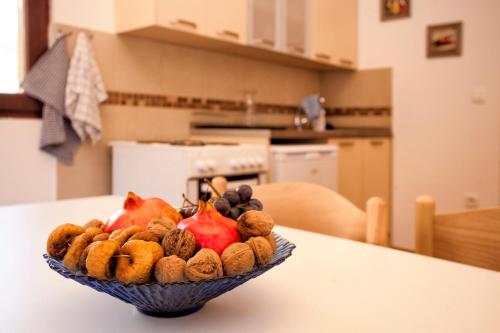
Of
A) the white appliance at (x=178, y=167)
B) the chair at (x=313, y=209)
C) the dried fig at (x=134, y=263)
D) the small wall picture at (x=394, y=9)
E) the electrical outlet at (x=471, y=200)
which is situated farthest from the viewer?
the small wall picture at (x=394, y=9)

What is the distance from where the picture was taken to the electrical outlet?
3.68 meters

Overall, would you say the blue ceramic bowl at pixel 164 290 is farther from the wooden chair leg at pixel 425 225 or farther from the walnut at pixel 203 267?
the wooden chair leg at pixel 425 225

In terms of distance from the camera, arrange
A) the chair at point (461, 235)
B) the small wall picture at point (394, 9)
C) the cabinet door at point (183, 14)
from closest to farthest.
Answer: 1. the chair at point (461, 235)
2. the cabinet door at point (183, 14)
3. the small wall picture at point (394, 9)

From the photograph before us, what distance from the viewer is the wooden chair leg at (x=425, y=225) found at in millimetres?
904

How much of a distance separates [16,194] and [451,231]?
225 cm

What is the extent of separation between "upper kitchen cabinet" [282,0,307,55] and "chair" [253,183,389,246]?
7.80ft

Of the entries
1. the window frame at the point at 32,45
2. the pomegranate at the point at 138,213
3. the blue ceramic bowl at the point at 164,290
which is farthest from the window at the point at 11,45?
the blue ceramic bowl at the point at 164,290

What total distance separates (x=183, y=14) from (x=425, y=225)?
2.18m

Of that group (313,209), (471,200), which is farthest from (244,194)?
(471,200)

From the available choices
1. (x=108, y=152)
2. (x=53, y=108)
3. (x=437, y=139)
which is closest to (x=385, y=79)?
(x=437, y=139)

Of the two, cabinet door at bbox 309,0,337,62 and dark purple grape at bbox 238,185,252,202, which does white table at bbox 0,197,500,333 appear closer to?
dark purple grape at bbox 238,185,252,202

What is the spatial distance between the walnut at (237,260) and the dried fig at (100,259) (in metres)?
0.10

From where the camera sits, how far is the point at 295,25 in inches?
138

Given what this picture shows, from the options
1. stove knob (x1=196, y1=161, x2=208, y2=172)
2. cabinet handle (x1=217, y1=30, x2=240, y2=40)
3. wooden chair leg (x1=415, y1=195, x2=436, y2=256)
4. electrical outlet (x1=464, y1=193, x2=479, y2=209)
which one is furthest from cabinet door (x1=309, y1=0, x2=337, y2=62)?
wooden chair leg (x1=415, y1=195, x2=436, y2=256)
